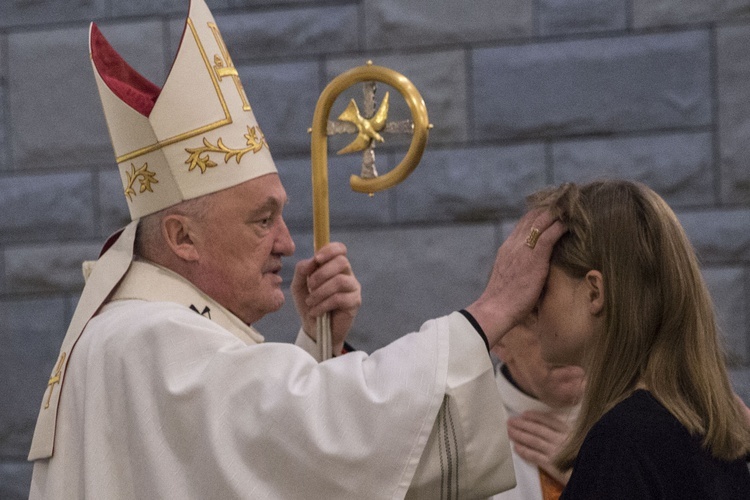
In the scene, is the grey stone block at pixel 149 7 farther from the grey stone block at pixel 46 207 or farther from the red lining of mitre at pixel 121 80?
the red lining of mitre at pixel 121 80

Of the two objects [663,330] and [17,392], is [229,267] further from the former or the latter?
[17,392]

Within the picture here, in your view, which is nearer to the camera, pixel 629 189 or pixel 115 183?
pixel 629 189

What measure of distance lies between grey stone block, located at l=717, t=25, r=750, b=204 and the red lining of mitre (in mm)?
2355

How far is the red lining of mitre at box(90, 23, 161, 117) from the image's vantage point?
3.26 meters

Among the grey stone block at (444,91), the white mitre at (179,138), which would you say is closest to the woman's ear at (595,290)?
the white mitre at (179,138)

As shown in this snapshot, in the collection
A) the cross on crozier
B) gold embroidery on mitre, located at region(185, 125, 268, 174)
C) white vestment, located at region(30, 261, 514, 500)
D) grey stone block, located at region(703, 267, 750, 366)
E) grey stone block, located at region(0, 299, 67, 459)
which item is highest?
the cross on crozier

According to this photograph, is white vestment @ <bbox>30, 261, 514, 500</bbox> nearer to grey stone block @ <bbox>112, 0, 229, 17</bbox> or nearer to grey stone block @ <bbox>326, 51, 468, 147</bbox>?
grey stone block @ <bbox>326, 51, 468, 147</bbox>

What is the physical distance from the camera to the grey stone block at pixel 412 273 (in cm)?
500

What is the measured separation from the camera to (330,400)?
2752 millimetres

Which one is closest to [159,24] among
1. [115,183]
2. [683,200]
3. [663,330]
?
[115,183]

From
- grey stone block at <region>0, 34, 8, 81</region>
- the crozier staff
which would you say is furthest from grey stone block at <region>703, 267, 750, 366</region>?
grey stone block at <region>0, 34, 8, 81</region>

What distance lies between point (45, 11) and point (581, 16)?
7.04ft

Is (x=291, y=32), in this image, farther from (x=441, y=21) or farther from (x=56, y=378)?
(x=56, y=378)

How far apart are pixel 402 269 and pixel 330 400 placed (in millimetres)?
2331
